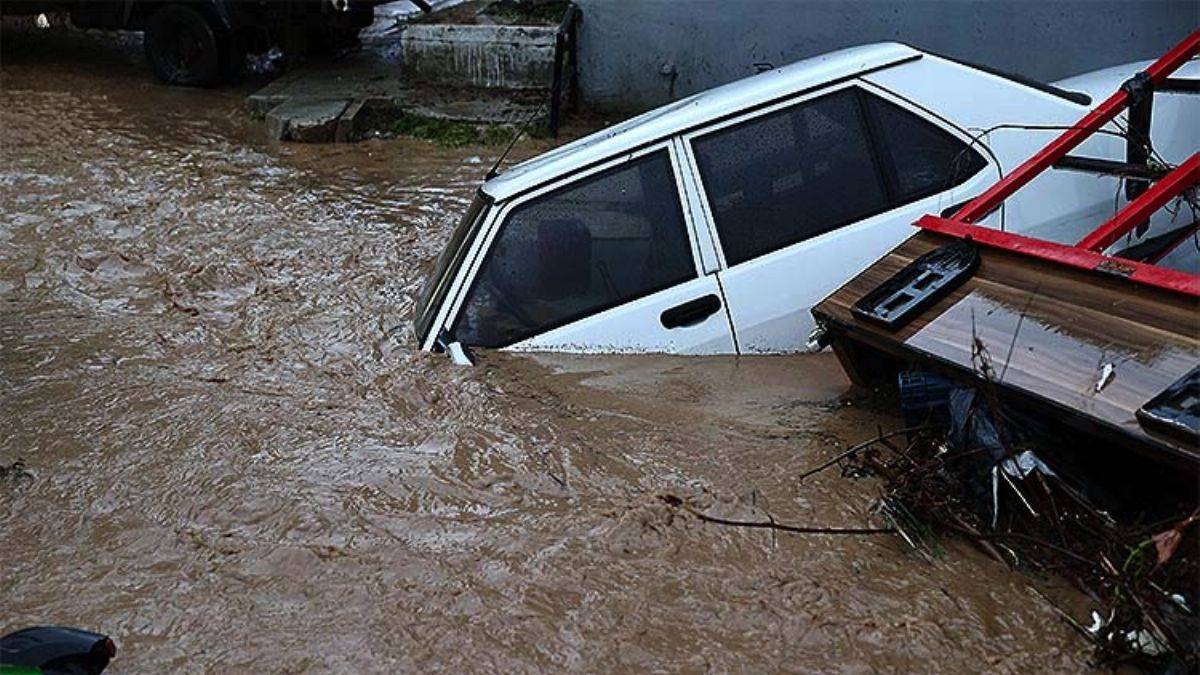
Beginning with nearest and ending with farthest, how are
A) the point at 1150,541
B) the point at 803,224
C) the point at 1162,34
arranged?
1. the point at 1150,541
2. the point at 803,224
3. the point at 1162,34

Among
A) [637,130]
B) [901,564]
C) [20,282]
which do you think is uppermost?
[637,130]

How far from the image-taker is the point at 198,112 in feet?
36.9

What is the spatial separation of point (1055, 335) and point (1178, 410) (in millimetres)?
591

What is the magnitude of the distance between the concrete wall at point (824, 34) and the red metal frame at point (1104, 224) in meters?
4.41

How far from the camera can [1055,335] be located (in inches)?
136

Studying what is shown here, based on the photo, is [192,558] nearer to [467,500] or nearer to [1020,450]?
[467,500]

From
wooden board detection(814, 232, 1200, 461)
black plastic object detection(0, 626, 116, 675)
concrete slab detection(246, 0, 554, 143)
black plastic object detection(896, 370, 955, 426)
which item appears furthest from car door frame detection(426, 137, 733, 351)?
concrete slab detection(246, 0, 554, 143)

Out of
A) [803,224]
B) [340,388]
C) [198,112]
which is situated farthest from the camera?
[198,112]

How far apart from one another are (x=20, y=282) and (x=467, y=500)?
4.08m

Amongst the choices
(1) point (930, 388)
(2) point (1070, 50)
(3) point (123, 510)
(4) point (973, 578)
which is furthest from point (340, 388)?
(2) point (1070, 50)

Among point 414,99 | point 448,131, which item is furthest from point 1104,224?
point 414,99

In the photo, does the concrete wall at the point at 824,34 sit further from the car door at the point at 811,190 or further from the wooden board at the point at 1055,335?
the wooden board at the point at 1055,335

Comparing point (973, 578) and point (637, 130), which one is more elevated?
point (637, 130)

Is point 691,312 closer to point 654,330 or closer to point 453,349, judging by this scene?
point 654,330
